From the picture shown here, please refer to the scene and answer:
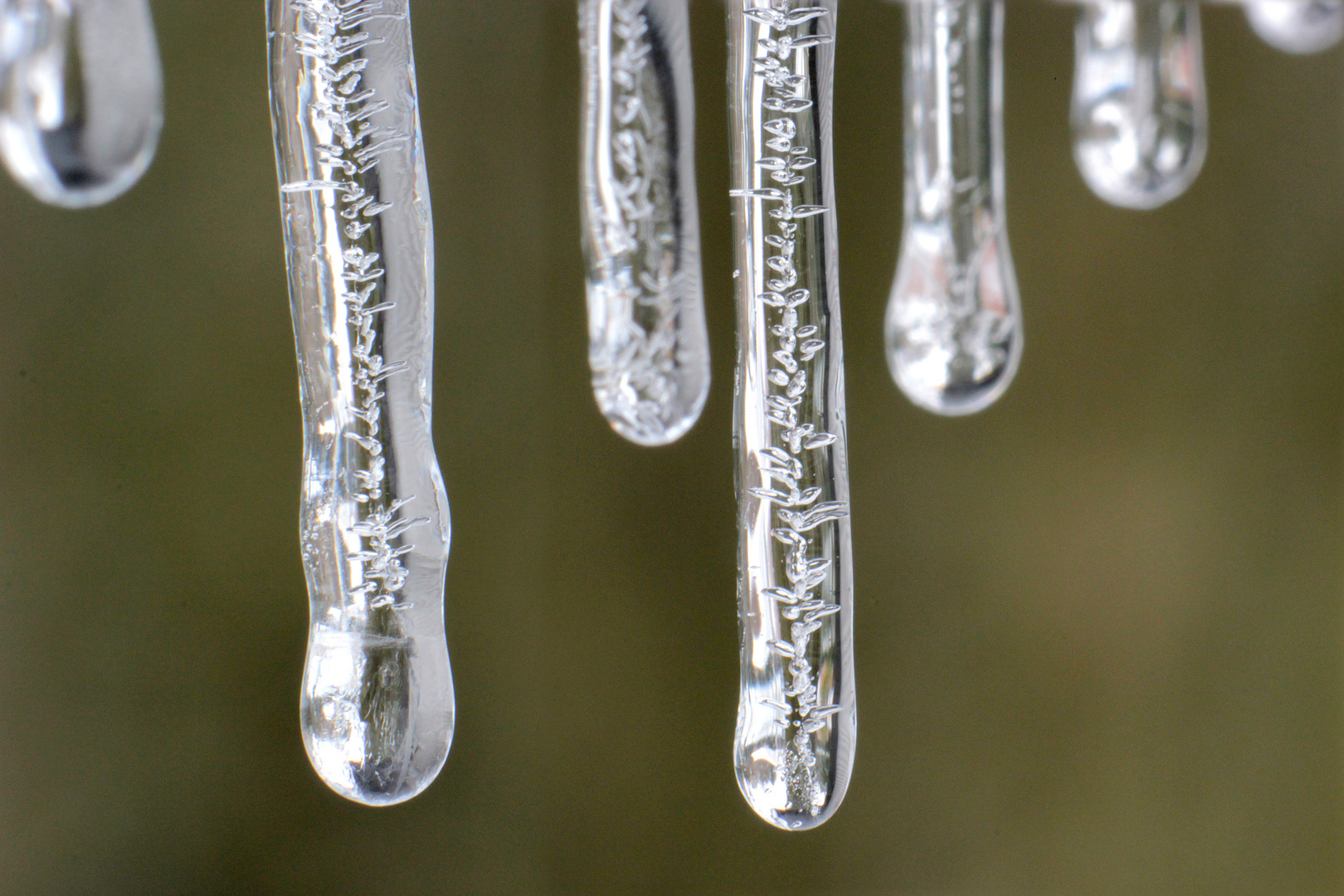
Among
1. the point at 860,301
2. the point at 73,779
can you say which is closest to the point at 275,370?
the point at 73,779

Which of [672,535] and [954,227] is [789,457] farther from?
[672,535]

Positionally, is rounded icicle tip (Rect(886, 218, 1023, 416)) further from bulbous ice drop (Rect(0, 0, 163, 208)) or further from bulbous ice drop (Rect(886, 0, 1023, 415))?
bulbous ice drop (Rect(0, 0, 163, 208))

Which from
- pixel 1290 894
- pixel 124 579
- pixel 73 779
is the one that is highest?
pixel 124 579

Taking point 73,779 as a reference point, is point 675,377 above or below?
above

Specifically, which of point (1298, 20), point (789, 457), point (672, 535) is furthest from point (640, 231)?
point (672, 535)

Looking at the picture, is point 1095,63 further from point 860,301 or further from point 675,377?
point 860,301

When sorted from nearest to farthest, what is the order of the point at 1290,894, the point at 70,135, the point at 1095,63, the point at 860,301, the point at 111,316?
the point at 70,135
the point at 1095,63
the point at 111,316
the point at 860,301
the point at 1290,894
